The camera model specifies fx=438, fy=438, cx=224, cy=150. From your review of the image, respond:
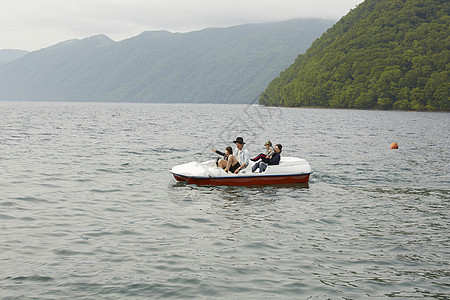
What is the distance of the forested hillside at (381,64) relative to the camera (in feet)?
430

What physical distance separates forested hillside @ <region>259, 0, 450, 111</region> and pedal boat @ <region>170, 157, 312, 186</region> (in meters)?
119

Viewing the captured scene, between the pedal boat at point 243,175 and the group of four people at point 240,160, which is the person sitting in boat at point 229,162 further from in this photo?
the pedal boat at point 243,175

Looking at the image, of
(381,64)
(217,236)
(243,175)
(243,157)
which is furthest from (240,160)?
(381,64)

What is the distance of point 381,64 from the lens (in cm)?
14275

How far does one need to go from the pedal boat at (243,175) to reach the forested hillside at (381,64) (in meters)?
119

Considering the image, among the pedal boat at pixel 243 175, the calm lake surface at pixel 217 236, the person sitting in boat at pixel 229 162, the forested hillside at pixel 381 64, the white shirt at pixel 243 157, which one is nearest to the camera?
the calm lake surface at pixel 217 236

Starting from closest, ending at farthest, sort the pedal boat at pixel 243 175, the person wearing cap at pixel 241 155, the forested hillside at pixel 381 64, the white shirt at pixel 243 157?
the pedal boat at pixel 243 175 < the person wearing cap at pixel 241 155 < the white shirt at pixel 243 157 < the forested hillside at pixel 381 64

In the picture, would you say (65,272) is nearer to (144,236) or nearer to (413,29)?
(144,236)

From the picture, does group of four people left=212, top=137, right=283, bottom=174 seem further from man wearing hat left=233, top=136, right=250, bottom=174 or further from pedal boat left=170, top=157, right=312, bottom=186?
pedal boat left=170, top=157, right=312, bottom=186

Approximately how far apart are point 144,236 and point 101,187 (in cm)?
747

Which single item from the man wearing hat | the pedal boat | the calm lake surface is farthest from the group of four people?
the calm lake surface

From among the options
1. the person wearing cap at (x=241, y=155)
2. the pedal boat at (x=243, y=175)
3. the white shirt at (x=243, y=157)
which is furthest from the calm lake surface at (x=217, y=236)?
the white shirt at (x=243, y=157)

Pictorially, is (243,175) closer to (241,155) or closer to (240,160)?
(240,160)

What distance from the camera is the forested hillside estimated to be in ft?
430
